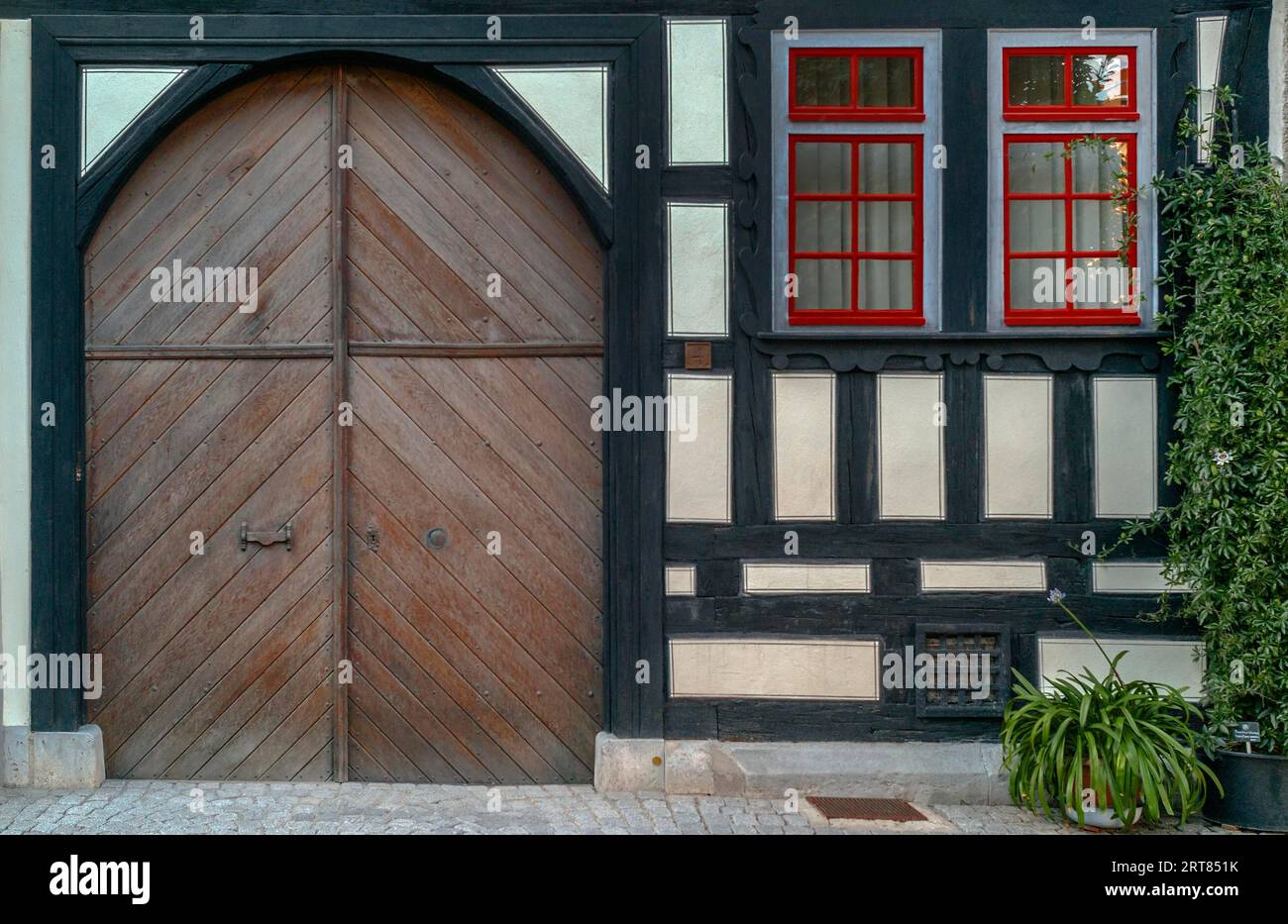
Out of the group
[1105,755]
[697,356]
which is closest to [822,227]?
[697,356]

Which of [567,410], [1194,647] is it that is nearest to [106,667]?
[567,410]

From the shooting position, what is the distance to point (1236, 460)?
5082 mm

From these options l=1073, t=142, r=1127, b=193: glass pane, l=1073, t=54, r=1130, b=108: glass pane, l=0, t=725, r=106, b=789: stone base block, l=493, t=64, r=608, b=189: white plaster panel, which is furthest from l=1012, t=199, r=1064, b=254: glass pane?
l=0, t=725, r=106, b=789: stone base block

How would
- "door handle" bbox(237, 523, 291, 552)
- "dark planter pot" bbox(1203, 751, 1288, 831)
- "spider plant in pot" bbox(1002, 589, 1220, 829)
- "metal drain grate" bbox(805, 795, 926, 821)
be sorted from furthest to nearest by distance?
1. "door handle" bbox(237, 523, 291, 552)
2. "metal drain grate" bbox(805, 795, 926, 821)
3. "dark planter pot" bbox(1203, 751, 1288, 831)
4. "spider plant in pot" bbox(1002, 589, 1220, 829)

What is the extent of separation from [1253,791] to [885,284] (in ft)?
9.05

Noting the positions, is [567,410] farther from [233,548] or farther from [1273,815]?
[1273,815]

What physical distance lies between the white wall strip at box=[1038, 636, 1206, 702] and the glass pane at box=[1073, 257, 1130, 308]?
1.59 meters

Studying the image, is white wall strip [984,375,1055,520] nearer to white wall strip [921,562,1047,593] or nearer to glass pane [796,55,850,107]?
white wall strip [921,562,1047,593]

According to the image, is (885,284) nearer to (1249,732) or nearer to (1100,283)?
(1100,283)

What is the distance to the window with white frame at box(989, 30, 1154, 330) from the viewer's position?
5.41m

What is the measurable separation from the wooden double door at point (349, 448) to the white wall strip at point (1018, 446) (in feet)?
6.17

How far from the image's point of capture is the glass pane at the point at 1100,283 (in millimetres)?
5438

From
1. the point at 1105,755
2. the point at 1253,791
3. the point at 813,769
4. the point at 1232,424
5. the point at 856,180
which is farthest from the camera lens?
the point at 856,180

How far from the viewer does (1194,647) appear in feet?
17.7
